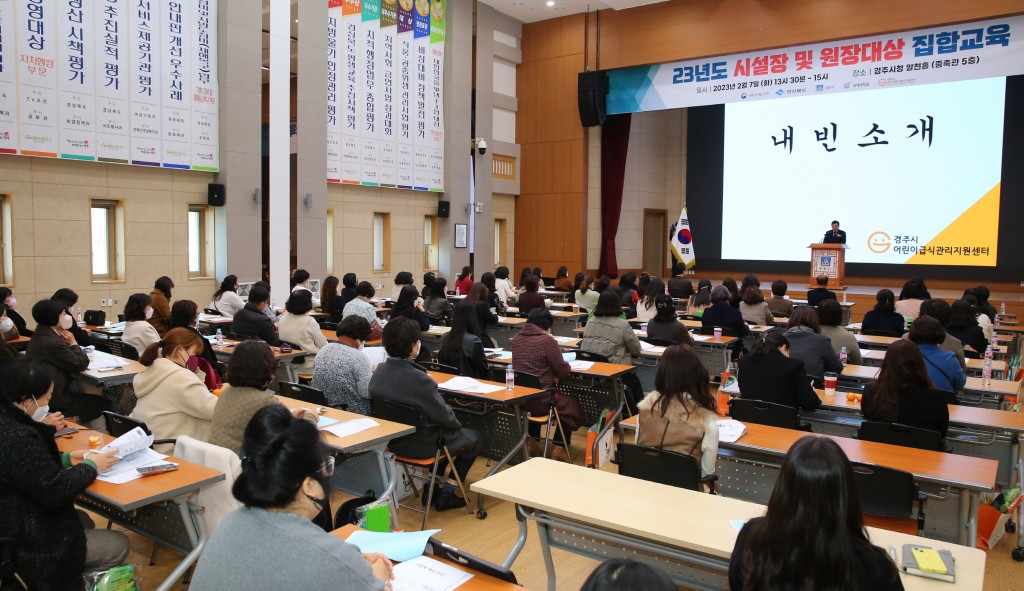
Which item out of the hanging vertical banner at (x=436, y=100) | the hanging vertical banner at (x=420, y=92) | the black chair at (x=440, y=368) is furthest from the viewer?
the hanging vertical banner at (x=436, y=100)

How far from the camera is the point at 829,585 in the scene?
1680mm

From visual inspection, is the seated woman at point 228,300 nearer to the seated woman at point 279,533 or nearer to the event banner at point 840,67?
the seated woman at point 279,533

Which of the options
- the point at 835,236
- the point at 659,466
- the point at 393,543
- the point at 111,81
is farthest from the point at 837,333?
the point at 111,81

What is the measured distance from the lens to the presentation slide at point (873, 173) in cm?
1206

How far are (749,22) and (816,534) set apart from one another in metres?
12.7

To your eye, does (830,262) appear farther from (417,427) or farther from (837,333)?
(417,427)

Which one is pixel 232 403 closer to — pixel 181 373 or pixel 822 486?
pixel 181 373

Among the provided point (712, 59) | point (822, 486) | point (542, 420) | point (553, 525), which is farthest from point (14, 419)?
point (712, 59)

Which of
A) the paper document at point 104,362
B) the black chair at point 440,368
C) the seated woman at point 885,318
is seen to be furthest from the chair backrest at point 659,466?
Result: the seated woman at point 885,318

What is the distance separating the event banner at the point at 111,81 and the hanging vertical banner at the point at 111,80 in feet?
0.04

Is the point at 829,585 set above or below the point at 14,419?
below

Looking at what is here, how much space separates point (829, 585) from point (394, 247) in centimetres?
1212

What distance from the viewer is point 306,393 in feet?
14.5

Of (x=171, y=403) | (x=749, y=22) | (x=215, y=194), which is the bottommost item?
(x=171, y=403)
